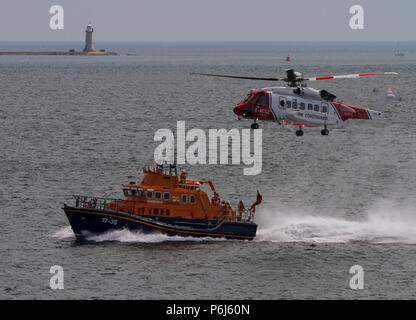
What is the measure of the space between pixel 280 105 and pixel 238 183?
95.7 ft

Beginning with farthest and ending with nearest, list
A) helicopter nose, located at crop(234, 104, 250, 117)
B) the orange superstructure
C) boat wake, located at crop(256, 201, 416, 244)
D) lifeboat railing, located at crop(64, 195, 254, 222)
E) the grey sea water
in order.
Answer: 1. boat wake, located at crop(256, 201, 416, 244)
2. lifeboat railing, located at crop(64, 195, 254, 222)
3. the orange superstructure
4. helicopter nose, located at crop(234, 104, 250, 117)
5. the grey sea water

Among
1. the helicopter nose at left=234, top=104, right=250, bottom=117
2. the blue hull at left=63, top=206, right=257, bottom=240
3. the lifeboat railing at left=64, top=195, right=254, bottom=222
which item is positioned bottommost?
the blue hull at left=63, top=206, right=257, bottom=240

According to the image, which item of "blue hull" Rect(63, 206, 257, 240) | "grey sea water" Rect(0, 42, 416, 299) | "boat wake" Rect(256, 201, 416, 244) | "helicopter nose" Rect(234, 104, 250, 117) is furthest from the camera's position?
"boat wake" Rect(256, 201, 416, 244)

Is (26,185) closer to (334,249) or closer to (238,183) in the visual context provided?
(238,183)

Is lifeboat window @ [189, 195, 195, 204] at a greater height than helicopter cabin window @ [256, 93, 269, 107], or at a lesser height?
lesser

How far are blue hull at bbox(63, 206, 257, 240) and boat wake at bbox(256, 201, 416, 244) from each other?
2264 millimetres

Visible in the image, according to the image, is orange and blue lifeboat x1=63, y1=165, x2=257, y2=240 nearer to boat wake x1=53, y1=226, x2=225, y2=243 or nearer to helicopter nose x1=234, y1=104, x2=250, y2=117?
boat wake x1=53, y1=226, x2=225, y2=243

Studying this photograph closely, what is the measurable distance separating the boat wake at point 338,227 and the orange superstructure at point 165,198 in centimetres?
610

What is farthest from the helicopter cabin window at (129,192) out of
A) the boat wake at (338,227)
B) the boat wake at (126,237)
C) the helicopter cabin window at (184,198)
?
the boat wake at (338,227)

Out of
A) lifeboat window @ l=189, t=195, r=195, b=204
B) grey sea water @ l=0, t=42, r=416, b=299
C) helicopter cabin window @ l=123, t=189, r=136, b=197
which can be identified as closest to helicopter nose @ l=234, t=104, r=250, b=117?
grey sea water @ l=0, t=42, r=416, b=299

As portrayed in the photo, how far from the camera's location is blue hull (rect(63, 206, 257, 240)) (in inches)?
2598

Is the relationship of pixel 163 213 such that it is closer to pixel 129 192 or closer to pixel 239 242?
pixel 129 192

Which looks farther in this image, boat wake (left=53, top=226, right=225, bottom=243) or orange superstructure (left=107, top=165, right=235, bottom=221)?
orange superstructure (left=107, top=165, right=235, bottom=221)

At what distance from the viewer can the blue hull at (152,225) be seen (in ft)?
217
